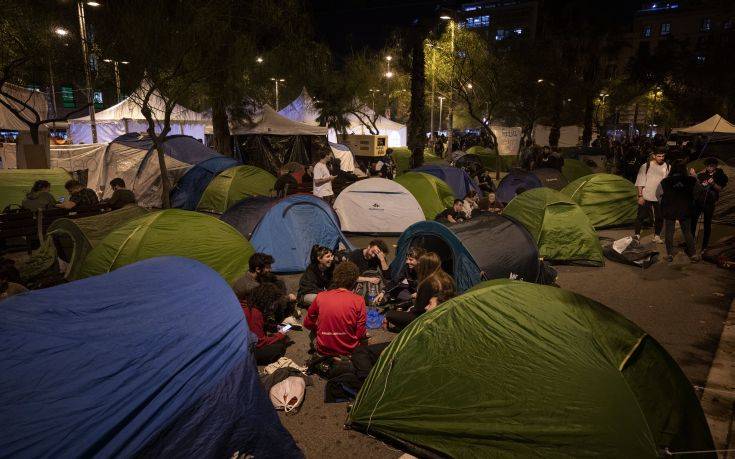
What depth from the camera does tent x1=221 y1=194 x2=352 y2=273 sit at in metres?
8.96

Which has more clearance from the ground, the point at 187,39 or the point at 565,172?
the point at 187,39

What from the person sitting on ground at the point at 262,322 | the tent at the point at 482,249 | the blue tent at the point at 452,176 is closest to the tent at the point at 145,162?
the blue tent at the point at 452,176

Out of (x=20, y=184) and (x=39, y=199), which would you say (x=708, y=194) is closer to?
(x=39, y=199)

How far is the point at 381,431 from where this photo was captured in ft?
13.3

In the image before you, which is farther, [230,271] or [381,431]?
[230,271]

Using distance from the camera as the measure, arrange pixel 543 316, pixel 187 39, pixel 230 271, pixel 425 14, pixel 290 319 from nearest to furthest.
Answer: pixel 543 316
pixel 290 319
pixel 230 271
pixel 187 39
pixel 425 14

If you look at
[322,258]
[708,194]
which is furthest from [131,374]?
[708,194]

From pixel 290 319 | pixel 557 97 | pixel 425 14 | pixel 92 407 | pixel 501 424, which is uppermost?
pixel 425 14

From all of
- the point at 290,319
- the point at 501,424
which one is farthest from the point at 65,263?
the point at 501,424

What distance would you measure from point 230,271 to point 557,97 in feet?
81.4

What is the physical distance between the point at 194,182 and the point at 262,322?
10797mm

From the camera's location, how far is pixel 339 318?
5312mm

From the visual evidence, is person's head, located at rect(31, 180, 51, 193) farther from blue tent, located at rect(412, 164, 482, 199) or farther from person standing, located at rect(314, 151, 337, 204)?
blue tent, located at rect(412, 164, 482, 199)

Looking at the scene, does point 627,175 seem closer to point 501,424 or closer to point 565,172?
point 565,172
